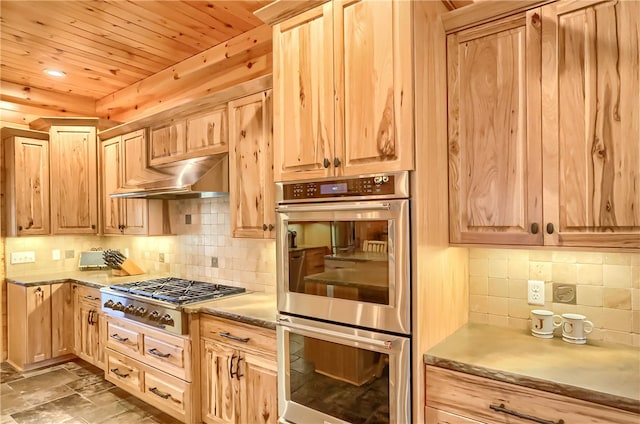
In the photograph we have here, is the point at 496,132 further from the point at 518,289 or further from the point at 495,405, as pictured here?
the point at 495,405

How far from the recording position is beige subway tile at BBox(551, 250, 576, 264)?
5.96ft

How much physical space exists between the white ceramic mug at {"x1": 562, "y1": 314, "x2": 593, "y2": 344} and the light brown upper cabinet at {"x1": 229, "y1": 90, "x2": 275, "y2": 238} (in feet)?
5.43

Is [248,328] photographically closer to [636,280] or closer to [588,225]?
[588,225]

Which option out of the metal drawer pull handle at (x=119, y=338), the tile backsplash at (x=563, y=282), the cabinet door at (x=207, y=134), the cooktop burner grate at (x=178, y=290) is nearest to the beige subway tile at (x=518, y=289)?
the tile backsplash at (x=563, y=282)

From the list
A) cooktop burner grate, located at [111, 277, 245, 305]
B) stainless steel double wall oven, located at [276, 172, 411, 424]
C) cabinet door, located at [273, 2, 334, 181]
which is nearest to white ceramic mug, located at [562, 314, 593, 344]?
stainless steel double wall oven, located at [276, 172, 411, 424]

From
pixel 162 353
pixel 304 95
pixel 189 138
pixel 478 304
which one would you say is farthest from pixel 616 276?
pixel 189 138

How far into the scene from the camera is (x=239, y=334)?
7.51 feet

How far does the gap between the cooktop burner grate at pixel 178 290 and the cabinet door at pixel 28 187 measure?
1435 millimetres

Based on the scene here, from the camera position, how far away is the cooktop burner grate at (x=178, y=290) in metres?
2.65

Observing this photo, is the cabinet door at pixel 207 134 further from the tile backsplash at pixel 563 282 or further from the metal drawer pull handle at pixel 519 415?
the metal drawer pull handle at pixel 519 415

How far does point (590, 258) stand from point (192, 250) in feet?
10.0

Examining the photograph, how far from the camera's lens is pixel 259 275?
3.00 m

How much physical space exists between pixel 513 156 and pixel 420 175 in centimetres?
45

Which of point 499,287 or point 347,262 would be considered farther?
point 499,287
